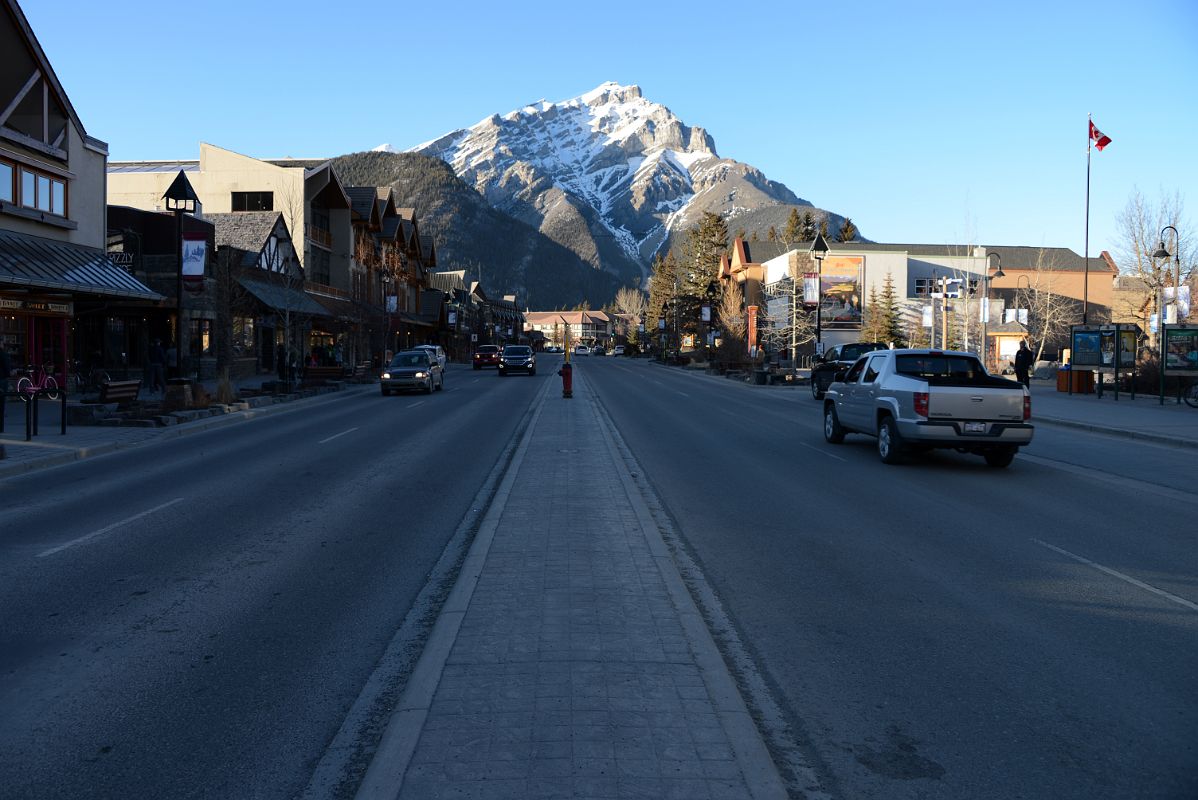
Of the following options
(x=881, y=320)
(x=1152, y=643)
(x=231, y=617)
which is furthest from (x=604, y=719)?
(x=881, y=320)

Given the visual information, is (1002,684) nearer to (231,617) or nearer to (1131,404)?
(231,617)

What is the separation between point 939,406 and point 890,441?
1.16 m

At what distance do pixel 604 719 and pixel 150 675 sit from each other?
105 inches

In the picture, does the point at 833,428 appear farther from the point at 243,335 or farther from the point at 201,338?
the point at 243,335

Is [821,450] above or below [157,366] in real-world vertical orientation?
below

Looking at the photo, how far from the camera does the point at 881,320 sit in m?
72.3

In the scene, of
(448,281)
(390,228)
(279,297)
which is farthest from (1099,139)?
(448,281)

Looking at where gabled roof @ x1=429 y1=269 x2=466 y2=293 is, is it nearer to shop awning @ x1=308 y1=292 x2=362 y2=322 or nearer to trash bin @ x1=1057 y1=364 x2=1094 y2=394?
shop awning @ x1=308 y1=292 x2=362 y2=322

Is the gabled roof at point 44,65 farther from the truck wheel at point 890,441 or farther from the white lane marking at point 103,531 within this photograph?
the truck wheel at point 890,441

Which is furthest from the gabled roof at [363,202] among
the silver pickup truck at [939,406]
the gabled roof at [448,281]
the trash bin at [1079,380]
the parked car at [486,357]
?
the silver pickup truck at [939,406]

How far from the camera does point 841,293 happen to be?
83.0 meters

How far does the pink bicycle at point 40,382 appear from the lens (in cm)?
1795

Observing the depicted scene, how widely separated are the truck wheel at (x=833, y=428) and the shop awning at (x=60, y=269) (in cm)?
1867

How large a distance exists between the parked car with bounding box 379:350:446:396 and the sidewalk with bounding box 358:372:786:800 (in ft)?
87.6
